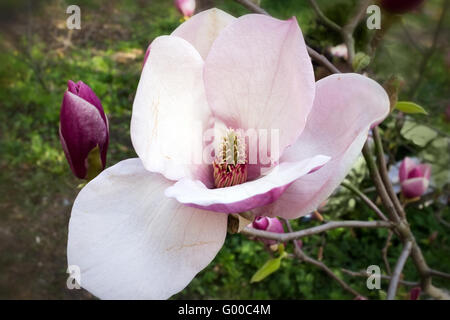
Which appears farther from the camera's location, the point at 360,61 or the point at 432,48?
the point at 432,48

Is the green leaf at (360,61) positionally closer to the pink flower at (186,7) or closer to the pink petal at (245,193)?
the pink petal at (245,193)

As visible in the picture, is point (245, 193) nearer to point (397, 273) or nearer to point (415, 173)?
point (397, 273)

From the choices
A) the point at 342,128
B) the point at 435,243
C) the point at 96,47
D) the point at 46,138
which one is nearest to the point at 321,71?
the point at 342,128

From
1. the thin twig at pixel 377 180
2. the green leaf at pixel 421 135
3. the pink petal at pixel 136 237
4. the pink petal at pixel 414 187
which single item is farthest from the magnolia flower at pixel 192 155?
the green leaf at pixel 421 135

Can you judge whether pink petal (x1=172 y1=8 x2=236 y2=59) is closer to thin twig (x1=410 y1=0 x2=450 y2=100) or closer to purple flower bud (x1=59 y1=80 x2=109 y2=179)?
purple flower bud (x1=59 y1=80 x2=109 y2=179)

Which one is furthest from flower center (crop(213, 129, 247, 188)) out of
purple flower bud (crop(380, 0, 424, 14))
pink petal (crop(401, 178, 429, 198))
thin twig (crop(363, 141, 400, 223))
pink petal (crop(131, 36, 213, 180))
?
pink petal (crop(401, 178, 429, 198))

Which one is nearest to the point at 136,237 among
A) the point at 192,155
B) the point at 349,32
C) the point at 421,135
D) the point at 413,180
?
the point at 192,155

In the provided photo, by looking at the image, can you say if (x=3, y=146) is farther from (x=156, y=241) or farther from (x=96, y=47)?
(x=156, y=241)
